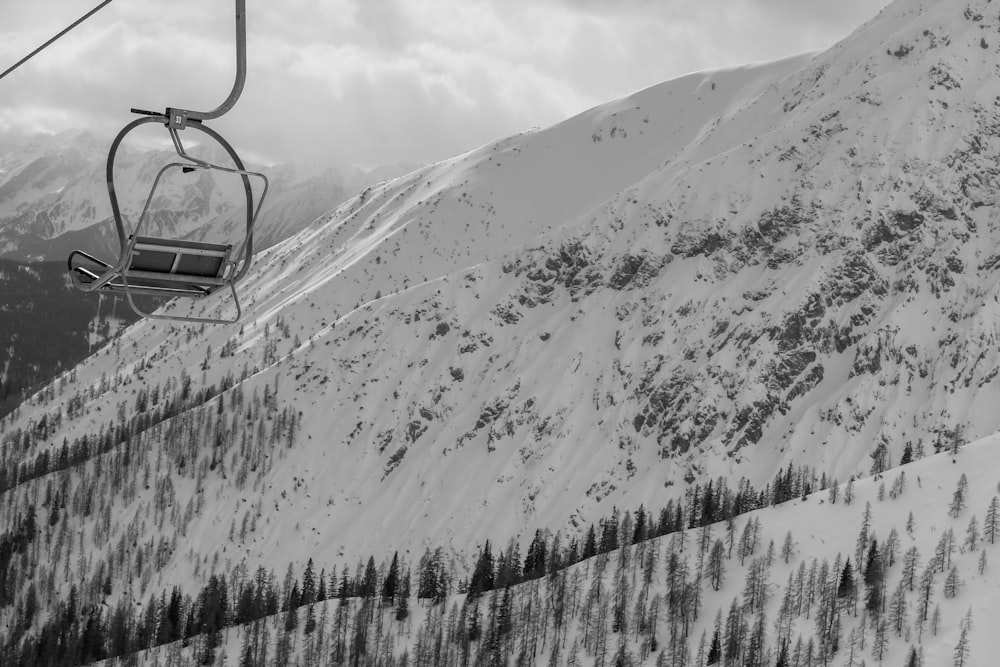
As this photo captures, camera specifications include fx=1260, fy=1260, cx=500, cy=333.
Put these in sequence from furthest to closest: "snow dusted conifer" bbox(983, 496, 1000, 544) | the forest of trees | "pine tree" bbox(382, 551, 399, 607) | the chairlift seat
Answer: "pine tree" bbox(382, 551, 399, 607) < "snow dusted conifer" bbox(983, 496, 1000, 544) < the forest of trees < the chairlift seat

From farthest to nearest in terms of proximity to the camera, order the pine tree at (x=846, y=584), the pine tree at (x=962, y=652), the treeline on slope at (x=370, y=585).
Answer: the treeline on slope at (x=370, y=585), the pine tree at (x=846, y=584), the pine tree at (x=962, y=652)

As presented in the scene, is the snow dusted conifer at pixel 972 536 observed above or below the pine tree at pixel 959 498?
below

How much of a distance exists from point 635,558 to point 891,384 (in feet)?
225

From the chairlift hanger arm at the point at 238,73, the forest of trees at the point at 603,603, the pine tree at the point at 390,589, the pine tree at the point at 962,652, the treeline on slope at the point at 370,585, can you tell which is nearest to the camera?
the chairlift hanger arm at the point at 238,73

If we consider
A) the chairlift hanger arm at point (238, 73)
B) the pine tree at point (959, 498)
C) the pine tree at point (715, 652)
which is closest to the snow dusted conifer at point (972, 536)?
the pine tree at point (959, 498)

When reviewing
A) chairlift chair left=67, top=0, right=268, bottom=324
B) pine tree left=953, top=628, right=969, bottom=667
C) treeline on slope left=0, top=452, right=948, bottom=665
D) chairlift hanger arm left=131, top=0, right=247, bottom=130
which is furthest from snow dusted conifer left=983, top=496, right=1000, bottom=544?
A: chairlift hanger arm left=131, top=0, right=247, bottom=130

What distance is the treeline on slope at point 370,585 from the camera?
148m

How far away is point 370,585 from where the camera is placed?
162m

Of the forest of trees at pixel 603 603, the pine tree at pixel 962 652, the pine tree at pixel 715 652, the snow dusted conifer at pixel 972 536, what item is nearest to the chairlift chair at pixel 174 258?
the forest of trees at pixel 603 603

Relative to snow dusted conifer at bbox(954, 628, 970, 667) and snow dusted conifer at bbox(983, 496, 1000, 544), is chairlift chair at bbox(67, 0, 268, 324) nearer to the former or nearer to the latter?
snow dusted conifer at bbox(954, 628, 970, 667)

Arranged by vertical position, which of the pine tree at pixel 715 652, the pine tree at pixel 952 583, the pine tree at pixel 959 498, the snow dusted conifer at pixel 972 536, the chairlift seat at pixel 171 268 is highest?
the pine tree at pixel 959 498

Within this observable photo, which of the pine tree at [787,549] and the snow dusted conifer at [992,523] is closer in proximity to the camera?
the snow dusted conifer at [992,523]

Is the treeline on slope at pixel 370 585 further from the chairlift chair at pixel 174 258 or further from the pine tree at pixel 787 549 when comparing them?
the chairlift chair at pixel 174 258

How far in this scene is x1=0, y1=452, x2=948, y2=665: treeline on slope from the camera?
148500 millimetres
